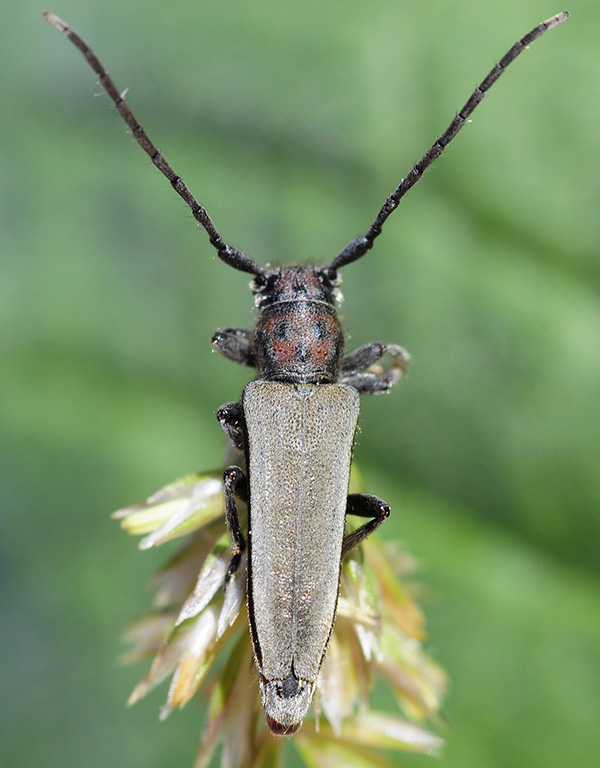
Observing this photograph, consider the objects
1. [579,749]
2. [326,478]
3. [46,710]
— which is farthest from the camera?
[46,710]

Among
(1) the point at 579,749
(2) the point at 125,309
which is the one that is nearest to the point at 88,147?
(2) the point at 125,309

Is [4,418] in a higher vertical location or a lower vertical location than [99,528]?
higher

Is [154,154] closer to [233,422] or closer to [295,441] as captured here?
[233,422]

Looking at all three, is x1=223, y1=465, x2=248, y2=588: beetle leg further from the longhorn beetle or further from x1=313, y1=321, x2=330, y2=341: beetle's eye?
x1=313, y1=321, x2=330, y2=341: beetle's eye

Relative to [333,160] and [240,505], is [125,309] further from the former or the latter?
[240,505]

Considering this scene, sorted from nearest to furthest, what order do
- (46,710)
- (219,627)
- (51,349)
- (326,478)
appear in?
(219,627)
(326,478)
(46,710)
(51,349)

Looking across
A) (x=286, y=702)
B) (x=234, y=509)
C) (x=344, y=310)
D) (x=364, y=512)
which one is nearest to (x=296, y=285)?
(x=344, y=310)

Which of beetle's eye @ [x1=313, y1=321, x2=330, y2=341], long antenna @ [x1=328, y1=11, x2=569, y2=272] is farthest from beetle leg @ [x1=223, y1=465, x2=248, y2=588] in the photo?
long antenna @ [x1=328, y1=11, x2=569, y2=272]
